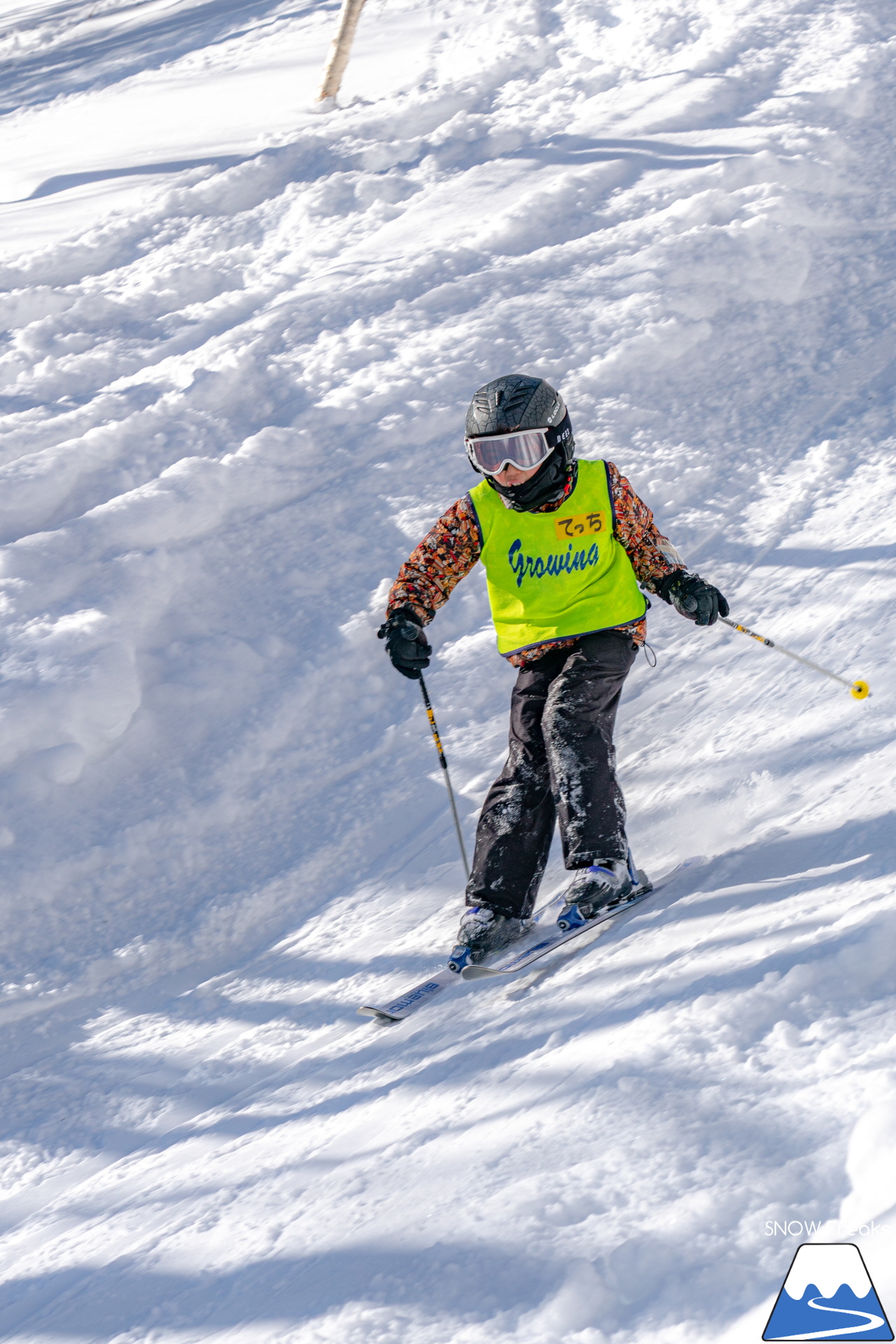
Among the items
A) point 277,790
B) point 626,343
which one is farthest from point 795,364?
point 277,790

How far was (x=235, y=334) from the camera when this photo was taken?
668cm

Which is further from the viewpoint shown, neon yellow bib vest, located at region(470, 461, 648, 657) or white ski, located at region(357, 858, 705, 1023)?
neon yellow bib vest, located at region(470, 461, 648, 657)

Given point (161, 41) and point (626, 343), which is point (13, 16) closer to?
point (161, 41)

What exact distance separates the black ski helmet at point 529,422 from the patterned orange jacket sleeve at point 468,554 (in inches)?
7.8

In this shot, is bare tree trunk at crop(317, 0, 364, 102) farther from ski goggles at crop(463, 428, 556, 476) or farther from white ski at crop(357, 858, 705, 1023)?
white ski at crop(357, 858, 705, 1023)

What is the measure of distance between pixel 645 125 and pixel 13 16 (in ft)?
49.5

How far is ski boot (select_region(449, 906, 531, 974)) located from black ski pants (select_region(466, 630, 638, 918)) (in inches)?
1.4

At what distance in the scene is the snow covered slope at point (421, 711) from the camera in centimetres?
217

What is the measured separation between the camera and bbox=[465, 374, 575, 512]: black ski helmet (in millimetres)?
3580

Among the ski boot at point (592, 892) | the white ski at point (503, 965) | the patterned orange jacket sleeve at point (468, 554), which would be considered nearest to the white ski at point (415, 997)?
the white ski at point (503, 965)

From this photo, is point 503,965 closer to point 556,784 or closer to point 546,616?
point 556,784

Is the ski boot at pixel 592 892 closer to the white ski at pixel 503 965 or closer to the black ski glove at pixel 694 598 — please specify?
the white ski at pixel 503 965

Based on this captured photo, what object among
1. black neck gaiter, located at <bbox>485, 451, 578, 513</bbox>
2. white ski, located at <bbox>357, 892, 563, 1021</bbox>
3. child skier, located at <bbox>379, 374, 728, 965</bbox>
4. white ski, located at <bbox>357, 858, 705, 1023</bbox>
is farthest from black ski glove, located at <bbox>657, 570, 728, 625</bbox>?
white ski, located at <bbox>357, 892, 563, 1021</bbox>

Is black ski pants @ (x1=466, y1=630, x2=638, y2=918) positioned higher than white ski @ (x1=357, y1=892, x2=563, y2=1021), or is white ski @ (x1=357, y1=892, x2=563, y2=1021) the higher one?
black ski pants @ (x1=466, y1=630, x2=638, y2=918)
